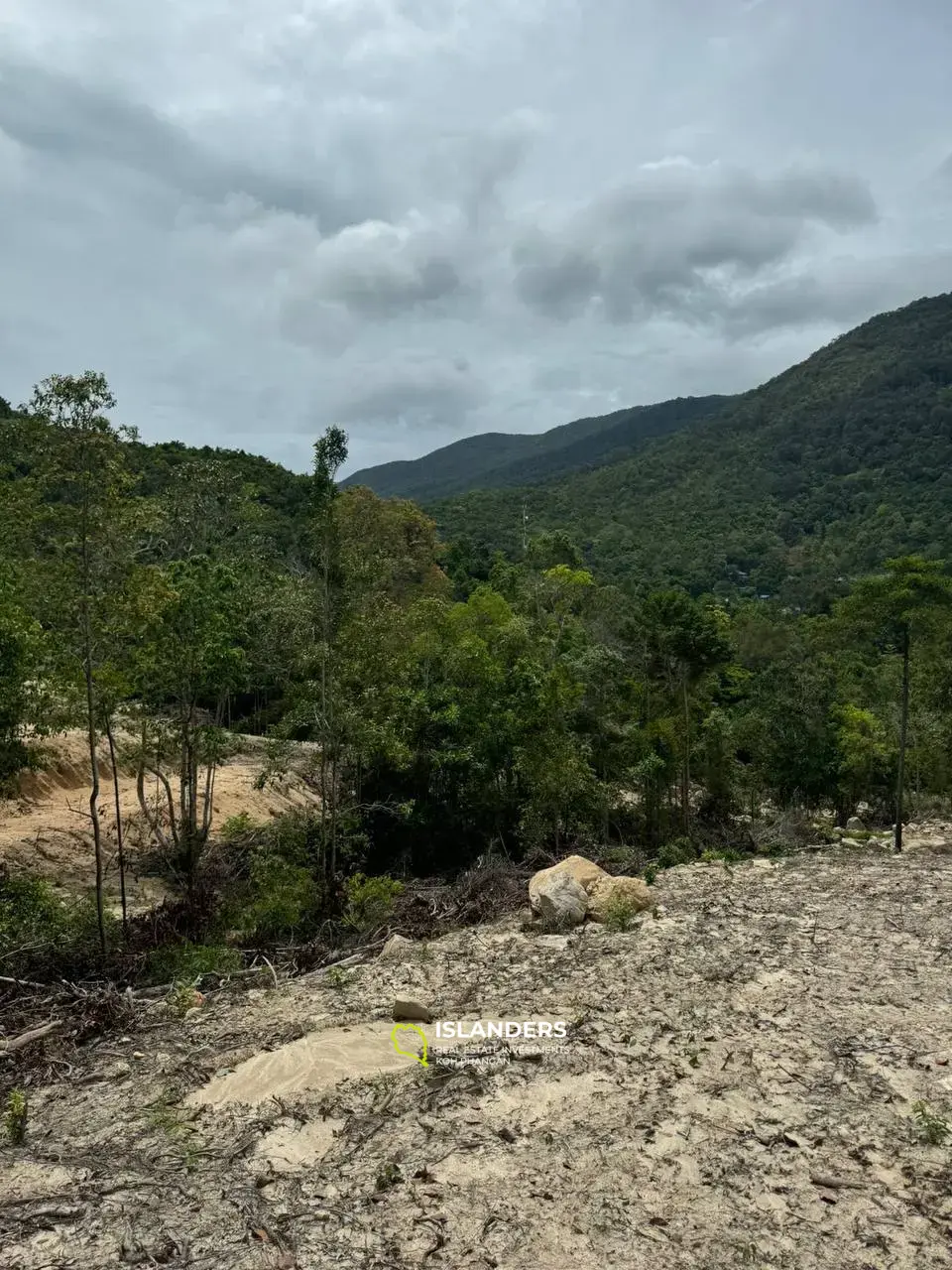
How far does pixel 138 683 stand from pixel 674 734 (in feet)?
45.5

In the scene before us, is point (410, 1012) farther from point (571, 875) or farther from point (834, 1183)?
point (571, 875)

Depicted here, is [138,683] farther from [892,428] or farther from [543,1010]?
[892,428]

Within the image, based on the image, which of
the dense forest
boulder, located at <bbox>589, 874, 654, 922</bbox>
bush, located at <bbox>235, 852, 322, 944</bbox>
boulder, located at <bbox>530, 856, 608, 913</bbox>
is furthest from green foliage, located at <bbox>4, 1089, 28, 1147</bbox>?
boulder, located at <bbox>589, 874, 654, 922</bbox>

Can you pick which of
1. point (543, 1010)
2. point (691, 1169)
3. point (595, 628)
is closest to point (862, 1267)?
point (691, 1169)

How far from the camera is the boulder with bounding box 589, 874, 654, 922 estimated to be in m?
11.7

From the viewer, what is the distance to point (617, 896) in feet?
39.0

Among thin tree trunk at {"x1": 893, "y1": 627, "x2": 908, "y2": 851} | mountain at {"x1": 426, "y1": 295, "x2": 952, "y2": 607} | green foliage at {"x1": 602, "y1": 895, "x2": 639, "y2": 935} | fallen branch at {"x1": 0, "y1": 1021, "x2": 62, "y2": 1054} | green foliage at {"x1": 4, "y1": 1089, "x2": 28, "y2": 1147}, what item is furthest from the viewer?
mountain at {"x1": 426, "y1": 295, "x2": 952, "y2": 607}

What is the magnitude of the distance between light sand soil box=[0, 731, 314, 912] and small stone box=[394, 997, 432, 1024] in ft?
20.5

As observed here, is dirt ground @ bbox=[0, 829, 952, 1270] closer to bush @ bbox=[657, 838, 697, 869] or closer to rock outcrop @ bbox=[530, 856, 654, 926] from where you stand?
rock outcrop @ bbox=[530, 856, 654, 926]

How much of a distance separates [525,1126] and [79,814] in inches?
365

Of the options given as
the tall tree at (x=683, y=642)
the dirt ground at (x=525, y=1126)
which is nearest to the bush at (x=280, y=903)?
the dirt ground at (x=525, y=1126)

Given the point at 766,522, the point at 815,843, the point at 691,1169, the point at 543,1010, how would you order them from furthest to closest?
1. the point at 766,522
2. the point at 815,843
3. the point at 543,1010
4. the point at 691,1169

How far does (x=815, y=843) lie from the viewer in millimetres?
20234

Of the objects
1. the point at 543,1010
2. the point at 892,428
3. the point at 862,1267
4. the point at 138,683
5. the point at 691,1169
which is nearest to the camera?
the point at 862,1267
